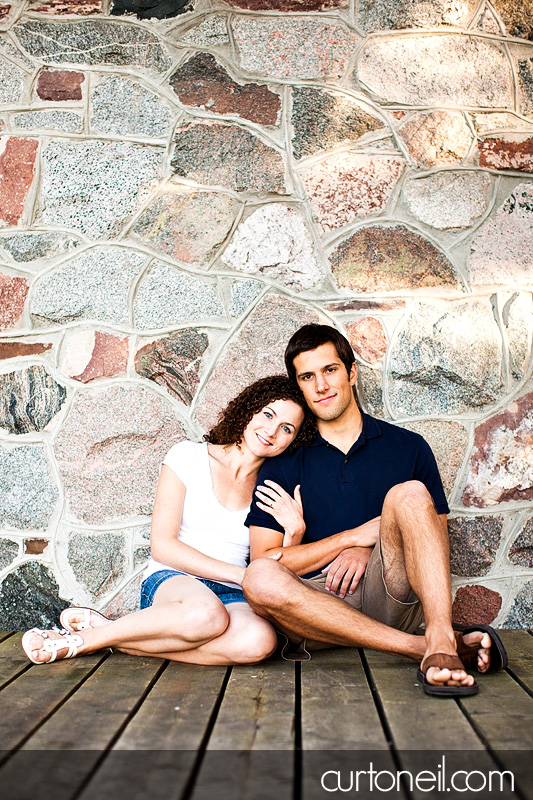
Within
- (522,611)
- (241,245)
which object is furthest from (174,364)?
(522,611)

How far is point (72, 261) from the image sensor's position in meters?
2.64

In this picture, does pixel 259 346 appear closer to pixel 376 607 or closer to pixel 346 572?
pixel 346 572

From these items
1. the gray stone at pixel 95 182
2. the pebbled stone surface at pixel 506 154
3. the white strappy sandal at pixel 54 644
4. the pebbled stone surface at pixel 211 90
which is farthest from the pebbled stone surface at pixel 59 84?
the white strappy sandal at pixel 54 644

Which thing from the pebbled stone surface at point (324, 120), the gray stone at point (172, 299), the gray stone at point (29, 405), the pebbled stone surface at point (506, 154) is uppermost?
the pebbled stone surface at point (324, 120)

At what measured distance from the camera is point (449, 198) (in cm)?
268

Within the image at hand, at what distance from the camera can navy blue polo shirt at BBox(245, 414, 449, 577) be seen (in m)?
2.27

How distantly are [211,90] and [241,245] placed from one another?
61cm

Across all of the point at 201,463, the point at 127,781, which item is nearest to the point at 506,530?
the point at 201,463

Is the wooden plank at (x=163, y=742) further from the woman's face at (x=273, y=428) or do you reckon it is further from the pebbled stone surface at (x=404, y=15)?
the pebbled stone surface at (x=404, y=15)

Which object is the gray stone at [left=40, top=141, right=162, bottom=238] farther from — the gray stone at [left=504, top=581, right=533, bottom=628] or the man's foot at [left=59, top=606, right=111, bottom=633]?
the gray stone at [left=504, top=581, right=533, bottom=628]

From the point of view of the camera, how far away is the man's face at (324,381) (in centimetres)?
233

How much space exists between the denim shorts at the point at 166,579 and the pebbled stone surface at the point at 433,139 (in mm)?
1716

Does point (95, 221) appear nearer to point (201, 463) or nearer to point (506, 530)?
point (201, 463)

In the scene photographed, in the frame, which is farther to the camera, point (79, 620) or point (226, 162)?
point (226, 162)
